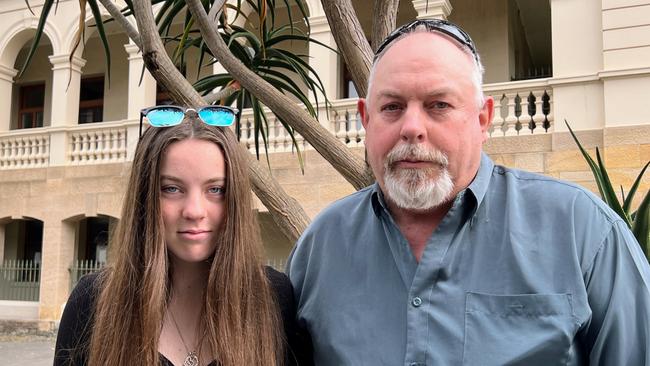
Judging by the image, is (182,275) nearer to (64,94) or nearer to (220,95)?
(220,95)

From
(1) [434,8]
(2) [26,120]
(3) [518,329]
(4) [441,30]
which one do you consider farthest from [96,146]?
(3) [518,329]

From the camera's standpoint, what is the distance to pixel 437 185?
175 centimetres

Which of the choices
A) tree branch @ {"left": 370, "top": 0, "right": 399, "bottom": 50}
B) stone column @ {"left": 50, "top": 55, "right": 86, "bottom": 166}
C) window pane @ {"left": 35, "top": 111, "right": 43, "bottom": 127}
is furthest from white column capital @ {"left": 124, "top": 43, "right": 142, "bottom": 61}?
tree branch @ {"left": 370, "top": 0, "right": 399, "bottom": 50}

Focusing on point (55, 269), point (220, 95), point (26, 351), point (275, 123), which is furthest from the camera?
point (55, 269)

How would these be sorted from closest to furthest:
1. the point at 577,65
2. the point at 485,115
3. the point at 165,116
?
the point at 485,115, the point at 165,116, the point at 577,65

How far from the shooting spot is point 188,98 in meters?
3.26

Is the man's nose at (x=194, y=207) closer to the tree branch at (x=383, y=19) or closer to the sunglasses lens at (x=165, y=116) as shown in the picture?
the sunglasses lens at (x=165, y=116)

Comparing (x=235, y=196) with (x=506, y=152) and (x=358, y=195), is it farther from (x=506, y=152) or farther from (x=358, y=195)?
(x=506, y=152)

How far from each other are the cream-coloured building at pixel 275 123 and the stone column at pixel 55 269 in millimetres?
26

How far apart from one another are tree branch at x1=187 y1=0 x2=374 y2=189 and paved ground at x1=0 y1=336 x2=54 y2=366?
7.74 metres

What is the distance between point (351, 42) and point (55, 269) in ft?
40.2

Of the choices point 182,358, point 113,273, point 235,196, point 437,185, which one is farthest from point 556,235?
point 113,273

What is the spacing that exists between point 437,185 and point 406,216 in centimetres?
17

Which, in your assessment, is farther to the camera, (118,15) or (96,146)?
(96,146)
